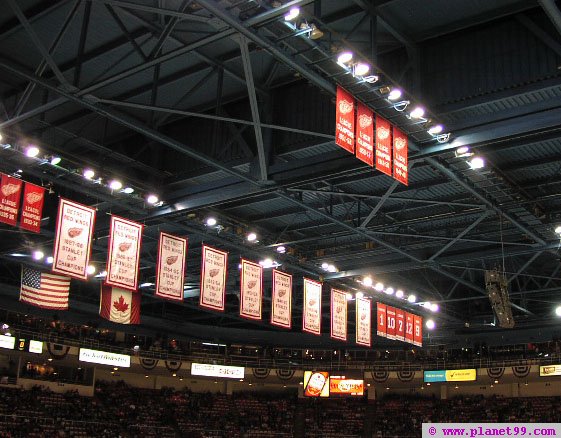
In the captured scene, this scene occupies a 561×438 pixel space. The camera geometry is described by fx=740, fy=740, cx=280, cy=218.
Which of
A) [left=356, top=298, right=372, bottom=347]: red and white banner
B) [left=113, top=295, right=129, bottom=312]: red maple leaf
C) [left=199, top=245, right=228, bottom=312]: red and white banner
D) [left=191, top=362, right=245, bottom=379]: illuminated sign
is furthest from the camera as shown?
[left=191, top=362, right=245, bottom=379]: illuminated sign

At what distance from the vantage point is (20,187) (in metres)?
21.0

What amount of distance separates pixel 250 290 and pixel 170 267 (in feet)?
12.5

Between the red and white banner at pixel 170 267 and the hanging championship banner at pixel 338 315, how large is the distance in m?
8.79

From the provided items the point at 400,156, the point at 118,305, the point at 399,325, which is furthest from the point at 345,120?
the point at 399,325

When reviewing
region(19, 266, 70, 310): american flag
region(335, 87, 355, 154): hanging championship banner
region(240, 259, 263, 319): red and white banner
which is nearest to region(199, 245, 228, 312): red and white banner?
region(240, 259, 263, 319): red and white banner

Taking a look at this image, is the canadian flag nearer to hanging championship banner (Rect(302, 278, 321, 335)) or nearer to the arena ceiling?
the arena ceiling

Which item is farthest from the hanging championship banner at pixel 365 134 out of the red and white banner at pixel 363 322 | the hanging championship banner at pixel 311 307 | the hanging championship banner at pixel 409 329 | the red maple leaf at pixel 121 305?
the hanging championship banner at pixel 409 329

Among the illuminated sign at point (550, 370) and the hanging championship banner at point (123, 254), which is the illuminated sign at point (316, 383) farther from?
the hanging championship banner at point (123, 254)

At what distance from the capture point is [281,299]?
25.8 metres

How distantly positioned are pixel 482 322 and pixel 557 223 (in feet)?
63.7

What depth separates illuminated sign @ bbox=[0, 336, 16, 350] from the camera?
3897 centimetres

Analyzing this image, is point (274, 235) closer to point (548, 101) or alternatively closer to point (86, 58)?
point (86, 58)

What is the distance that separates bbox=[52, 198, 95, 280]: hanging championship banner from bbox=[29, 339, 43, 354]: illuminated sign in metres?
24.1

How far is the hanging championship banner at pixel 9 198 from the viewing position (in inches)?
805
